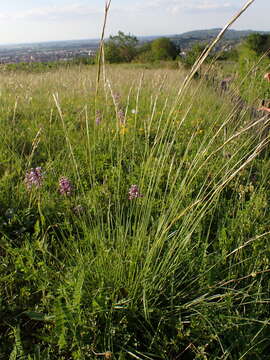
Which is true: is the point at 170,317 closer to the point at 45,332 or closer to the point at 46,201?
the point at 45,332

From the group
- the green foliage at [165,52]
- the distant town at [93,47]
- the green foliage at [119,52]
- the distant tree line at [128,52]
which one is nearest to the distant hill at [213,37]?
the distant town at [93,47]

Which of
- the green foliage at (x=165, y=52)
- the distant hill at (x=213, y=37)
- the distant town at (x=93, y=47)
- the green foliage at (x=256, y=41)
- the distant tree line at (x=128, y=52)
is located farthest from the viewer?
the green foliage at (x=256, y=41)

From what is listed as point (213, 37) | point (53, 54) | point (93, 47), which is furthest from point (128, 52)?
point (213, 37)

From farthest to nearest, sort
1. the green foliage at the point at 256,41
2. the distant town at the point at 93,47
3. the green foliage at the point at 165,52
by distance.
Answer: the green foliage at the point at 256,41, the green foliage at the point at 165,52, the distant town at the point at 93,47

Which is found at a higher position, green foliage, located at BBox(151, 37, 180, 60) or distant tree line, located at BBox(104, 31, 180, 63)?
green foliage, located at BBox(151, 37, 180, 60)

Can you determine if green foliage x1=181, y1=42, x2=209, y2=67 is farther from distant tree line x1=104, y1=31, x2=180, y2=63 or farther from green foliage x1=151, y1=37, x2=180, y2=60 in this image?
green foliage x1=151, y1=37, x2=180, y2=60

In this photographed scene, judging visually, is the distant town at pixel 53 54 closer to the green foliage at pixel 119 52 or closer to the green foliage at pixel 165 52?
the green foliage at pixel 119 52

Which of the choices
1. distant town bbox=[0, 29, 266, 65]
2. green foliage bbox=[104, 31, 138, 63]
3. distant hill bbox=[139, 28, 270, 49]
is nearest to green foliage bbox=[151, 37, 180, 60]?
green foliage bbox=[104, 31, 138, 63]

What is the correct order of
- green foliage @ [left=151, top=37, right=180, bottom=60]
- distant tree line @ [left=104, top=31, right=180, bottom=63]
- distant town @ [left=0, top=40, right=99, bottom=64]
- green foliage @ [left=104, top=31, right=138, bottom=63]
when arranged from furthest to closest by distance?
green foliage @ [left=151, top=37, right=180, bottom=60], distant tree line @ [left=104, top=31, right=180, bottom=63], green foliage @ [left=104, top=31, right=138, bottom=63], distant town @ [left=0, top=40, right=99, bottom=64]

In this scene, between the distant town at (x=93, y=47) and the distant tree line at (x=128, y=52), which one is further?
the distant tree line at (x=128, y=52)

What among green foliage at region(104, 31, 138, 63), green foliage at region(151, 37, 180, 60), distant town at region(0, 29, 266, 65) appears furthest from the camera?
green foliage at region(151, 37, 180, 60)

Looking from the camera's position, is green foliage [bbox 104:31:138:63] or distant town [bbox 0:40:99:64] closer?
distant town [bbox 0:40:99:64]

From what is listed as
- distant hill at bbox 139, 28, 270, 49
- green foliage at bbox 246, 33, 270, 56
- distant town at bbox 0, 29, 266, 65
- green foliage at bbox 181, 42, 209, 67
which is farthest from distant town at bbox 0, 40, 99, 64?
green foliage at bbox 246, 33, 270, 56

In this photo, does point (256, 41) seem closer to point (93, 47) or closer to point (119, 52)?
point (119, 52)
